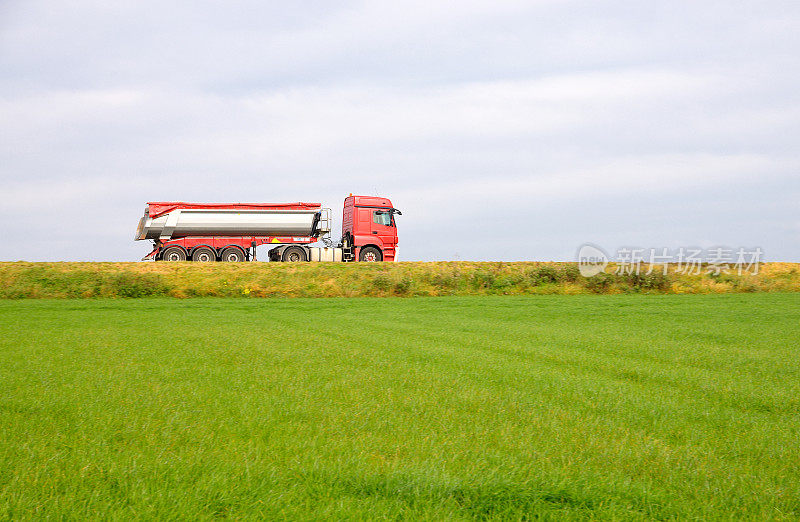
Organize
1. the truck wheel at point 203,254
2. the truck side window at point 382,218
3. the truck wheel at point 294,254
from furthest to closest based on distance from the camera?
the truck wheel at point 294,254 < the truck wheel at point 203,254 < the truck side window at point 382,218

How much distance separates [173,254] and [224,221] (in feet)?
9.54

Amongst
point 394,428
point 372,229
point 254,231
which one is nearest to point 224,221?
point 254,231

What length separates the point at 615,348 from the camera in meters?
9.55

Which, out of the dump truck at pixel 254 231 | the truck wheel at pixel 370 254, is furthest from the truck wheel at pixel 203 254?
the truck wheel at pixel 370 254

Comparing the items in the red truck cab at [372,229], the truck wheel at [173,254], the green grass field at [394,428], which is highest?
the red truck cab at [372,229]

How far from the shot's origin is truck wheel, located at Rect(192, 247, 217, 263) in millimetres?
Answer: 30000

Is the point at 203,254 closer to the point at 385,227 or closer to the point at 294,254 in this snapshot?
the point at 294,254

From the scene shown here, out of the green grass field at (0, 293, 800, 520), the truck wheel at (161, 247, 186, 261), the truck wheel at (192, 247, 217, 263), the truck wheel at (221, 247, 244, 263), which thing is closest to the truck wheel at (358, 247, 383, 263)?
→ the truck wheel at (221, 247, 244, 263)

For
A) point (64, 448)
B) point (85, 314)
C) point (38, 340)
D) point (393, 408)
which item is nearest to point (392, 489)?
point (393, 408)

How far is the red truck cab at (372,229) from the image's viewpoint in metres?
29.7

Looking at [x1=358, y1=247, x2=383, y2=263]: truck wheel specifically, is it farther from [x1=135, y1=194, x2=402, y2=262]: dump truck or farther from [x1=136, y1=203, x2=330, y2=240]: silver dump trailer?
[x1=136, y1=203, x2=330, y2=240]: silver dump trailer

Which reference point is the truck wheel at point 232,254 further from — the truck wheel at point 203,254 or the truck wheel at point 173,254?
the truck wheel at point 173,254

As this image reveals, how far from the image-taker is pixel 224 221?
30.0 m

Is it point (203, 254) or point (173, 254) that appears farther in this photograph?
point (203, 254)
